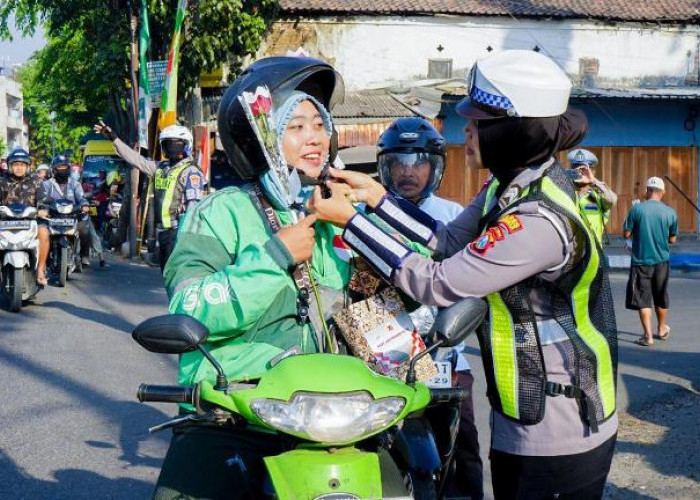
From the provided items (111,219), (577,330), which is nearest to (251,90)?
(577,330)

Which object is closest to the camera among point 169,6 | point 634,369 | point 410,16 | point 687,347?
point 634,369

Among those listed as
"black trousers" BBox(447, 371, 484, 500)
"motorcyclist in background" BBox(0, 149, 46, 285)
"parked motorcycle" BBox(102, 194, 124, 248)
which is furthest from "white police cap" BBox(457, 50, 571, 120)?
"parked motorcycle" BBox(102, 194, 124, 248)

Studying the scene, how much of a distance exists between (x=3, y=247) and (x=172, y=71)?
6.97 meters

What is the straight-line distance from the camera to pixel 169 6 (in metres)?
19.8

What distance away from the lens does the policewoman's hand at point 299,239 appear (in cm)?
282

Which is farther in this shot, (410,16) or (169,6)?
(410,16)

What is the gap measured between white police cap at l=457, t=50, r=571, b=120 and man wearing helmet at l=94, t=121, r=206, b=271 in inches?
293

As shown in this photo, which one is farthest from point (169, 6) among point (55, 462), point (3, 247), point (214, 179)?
point (55, 462)

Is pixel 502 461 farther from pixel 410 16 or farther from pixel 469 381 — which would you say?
pixel 410 16

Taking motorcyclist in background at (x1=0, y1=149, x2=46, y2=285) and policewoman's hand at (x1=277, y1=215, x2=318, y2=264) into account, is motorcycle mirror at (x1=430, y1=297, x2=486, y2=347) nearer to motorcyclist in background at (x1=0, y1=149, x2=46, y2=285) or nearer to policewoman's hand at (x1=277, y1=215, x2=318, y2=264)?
policewoman's hand at (x1=277, y1=215, x2=318, y2=264)

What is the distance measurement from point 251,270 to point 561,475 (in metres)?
1.09

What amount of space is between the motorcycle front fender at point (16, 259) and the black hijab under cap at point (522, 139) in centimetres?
975

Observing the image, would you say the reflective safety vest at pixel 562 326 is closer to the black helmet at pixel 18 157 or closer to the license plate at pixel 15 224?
the license plate at pixel 15 224

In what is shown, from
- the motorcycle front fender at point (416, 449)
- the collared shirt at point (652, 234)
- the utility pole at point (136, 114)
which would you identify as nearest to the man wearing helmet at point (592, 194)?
the collared shirt at point (652, 234)
